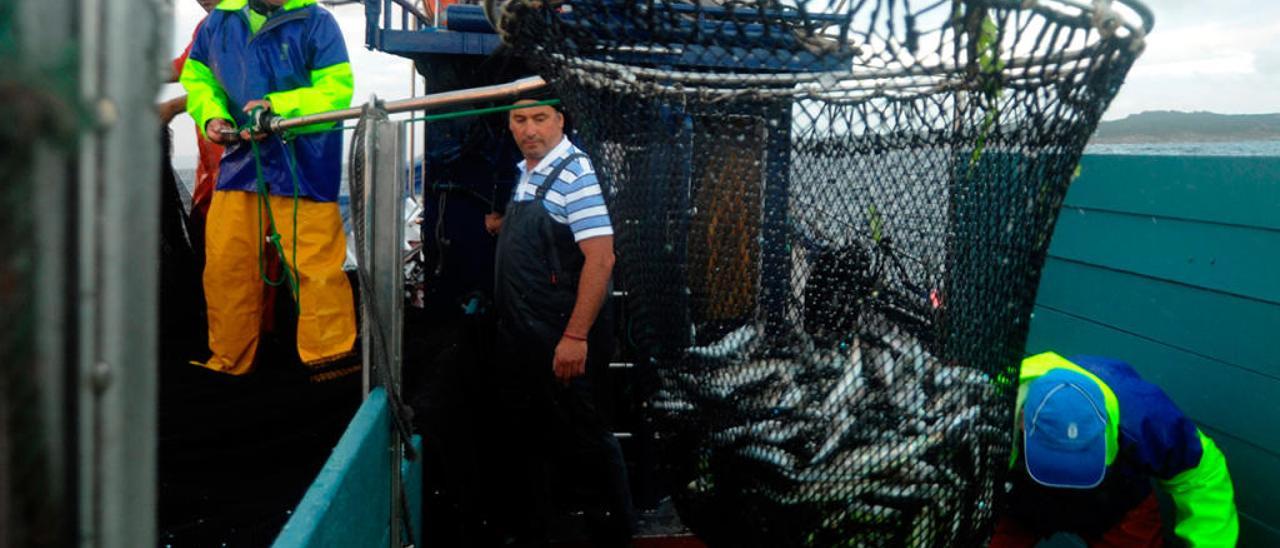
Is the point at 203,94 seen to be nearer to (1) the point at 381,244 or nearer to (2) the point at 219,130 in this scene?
(2) the point at 219,130

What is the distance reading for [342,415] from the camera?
362cm

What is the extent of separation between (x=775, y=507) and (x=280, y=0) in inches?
128

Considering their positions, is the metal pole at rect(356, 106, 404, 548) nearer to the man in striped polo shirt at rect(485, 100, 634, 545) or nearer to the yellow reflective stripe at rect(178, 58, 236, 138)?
the man in striped polo shirt at rect(485, 100, 634, 545)

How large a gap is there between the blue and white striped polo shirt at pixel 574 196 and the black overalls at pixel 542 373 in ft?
0.11

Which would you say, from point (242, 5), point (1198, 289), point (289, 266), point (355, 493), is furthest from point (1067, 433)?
point (242, 5)

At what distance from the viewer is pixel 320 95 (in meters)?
3.86

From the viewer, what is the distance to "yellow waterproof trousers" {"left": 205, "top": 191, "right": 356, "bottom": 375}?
3902 mm

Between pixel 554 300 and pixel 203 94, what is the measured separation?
189 centimetres

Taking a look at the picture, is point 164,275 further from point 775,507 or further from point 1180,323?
point 1180,323

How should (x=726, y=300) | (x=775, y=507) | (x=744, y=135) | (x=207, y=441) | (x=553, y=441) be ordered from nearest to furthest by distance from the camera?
(x=775, y=507)
(x=744, y=135)
(x=726, y=300)
(x=207, y=441)
(x=553, y=441)

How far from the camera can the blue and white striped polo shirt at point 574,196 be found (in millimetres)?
3814

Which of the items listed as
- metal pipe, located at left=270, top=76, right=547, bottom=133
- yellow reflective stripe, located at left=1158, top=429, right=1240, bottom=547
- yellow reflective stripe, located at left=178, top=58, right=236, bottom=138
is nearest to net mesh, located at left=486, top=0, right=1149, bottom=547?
metal pipe, located at left=270, top=76, right=547, bottom=133

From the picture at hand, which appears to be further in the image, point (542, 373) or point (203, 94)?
point (542, 373)

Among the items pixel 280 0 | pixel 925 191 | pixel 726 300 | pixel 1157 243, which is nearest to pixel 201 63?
pixel 280 0
